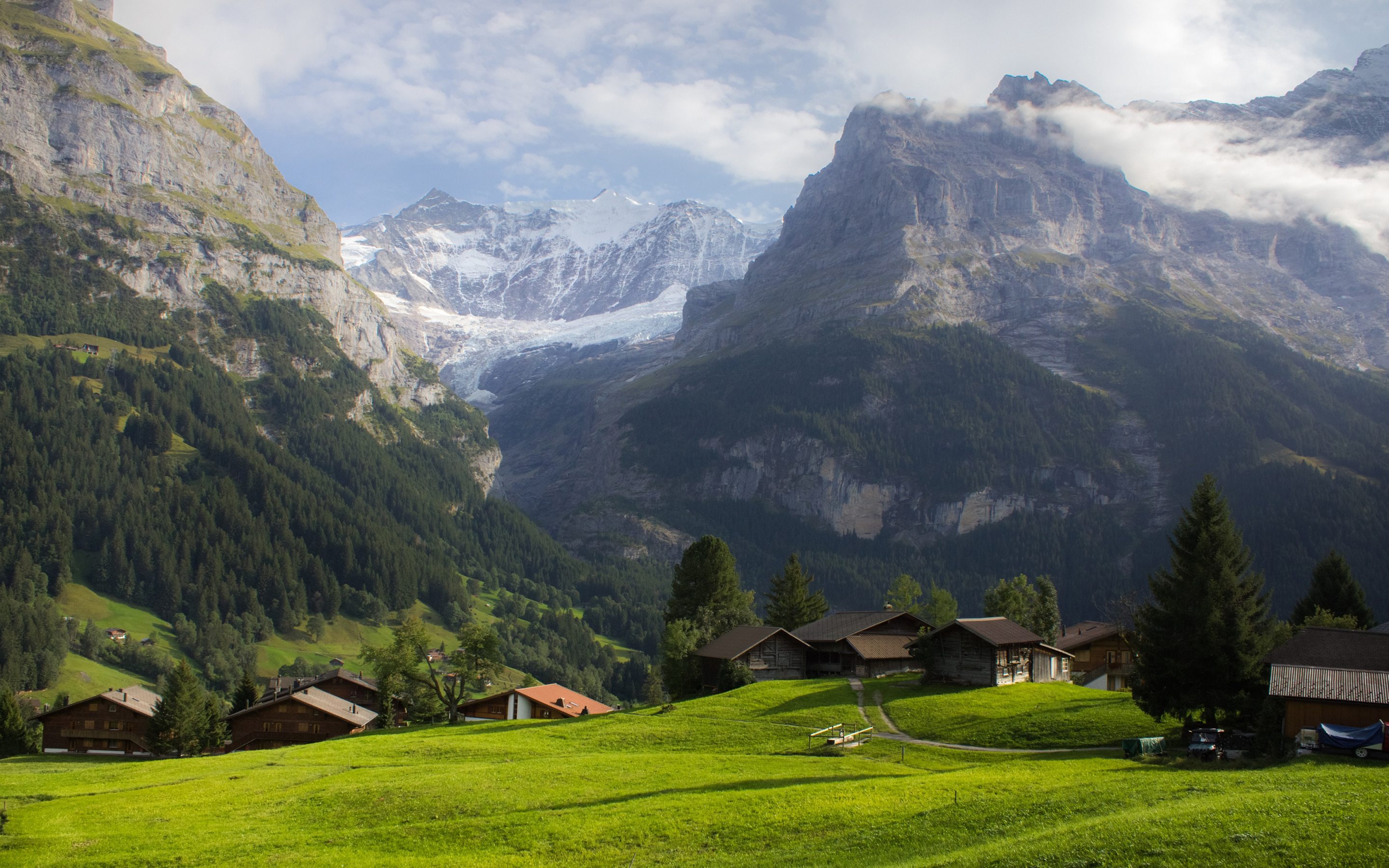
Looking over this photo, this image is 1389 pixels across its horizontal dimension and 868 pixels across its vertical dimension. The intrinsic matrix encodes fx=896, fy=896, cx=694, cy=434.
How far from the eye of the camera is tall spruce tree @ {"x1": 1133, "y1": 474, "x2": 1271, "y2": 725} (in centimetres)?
4309

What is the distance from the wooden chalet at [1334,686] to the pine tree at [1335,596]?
52.7 m

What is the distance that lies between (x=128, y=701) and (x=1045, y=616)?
106821 mm

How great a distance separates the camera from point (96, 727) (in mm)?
98125

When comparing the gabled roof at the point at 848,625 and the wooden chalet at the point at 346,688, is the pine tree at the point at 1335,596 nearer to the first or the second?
the gabled roof at the point at 848,625

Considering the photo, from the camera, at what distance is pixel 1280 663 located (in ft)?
135

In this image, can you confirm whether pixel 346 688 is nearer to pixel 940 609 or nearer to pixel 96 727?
pixel 96 727

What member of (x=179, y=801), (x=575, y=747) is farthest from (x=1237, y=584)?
(x=179, y=801)

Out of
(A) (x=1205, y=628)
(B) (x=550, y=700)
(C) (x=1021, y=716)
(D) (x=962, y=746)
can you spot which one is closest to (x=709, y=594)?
(B) (x=550, y=700)

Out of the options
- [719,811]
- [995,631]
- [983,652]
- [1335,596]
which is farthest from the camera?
[1335,596]

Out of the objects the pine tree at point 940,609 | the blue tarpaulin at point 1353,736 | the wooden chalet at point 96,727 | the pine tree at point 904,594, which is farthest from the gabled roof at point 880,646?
the wooden chalet at point 96,727

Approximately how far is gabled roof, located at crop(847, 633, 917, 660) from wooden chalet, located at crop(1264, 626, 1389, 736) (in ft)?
127

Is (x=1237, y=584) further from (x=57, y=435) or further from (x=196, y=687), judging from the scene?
(x=57, y=435)

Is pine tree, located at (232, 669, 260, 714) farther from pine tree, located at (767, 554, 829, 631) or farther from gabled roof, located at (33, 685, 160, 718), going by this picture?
pine tree, located at (767, 554, 829, 631)

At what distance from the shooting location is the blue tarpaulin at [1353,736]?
3350cm
